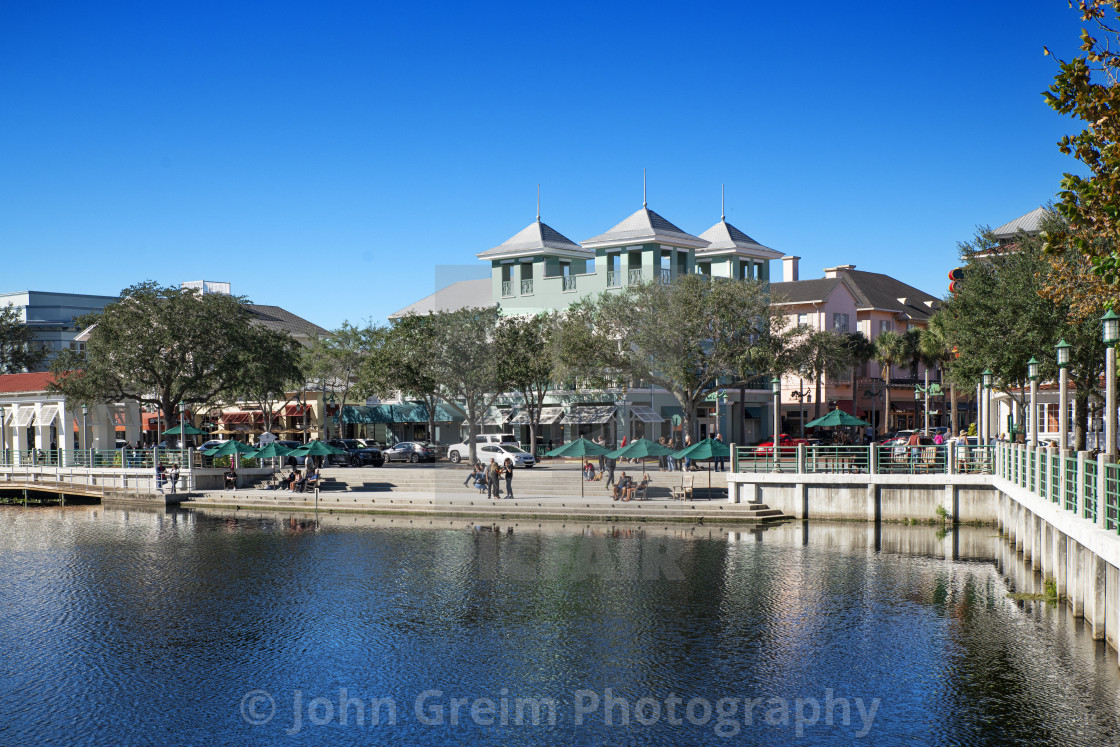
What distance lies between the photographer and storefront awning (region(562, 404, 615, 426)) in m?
61.2

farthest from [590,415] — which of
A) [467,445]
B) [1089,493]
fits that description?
[1089,493]

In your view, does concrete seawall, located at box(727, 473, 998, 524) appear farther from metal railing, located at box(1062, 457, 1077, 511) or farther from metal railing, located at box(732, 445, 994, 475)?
metal railing, located at box(1062, 457, 1077, 511)

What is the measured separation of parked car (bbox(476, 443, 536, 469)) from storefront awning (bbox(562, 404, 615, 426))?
7677 millimetres

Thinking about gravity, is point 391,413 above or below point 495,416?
above

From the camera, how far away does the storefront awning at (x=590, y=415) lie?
201 ft

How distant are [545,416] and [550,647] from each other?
4461 centimetres

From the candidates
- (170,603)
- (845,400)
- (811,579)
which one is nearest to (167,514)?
(170,603)

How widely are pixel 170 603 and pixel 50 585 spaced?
5.18 metres

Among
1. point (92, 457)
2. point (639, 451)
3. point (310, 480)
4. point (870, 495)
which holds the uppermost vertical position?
point (639, 451)

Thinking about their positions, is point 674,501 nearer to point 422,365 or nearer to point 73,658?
point 422,365

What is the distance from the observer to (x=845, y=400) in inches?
3179

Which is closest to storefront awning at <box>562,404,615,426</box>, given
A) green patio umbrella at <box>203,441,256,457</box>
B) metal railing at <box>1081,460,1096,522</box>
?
green patio umbrella at <box>203,441,256,457</box>

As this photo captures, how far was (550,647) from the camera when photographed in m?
18.9

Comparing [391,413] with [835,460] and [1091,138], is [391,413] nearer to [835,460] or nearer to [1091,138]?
[835,460]
